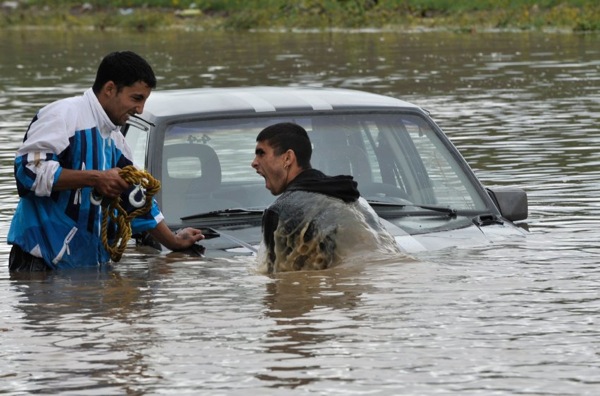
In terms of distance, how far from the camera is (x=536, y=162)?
15.3m

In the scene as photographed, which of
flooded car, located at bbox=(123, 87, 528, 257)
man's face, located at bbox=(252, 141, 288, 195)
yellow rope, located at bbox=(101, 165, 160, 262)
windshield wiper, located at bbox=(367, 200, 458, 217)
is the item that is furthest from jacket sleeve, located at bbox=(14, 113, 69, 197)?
windshield wiper, located at bbox=(367, 200, 458, 217)

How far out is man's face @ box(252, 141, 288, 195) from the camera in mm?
8086

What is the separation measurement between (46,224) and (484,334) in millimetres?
2361

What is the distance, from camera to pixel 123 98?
8227 mm

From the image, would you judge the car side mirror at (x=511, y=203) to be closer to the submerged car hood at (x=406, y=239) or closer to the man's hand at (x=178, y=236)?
the submerged car hood at (x=406, y=239)

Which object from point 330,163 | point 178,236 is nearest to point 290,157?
point 178,236

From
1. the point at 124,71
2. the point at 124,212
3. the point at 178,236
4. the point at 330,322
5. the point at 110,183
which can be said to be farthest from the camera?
the point at 124,212

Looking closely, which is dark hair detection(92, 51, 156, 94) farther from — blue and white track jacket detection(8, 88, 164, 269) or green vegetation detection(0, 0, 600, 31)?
green vegetation detection(0, 0, 600, 31)

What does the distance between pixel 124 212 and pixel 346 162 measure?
4.24 feet

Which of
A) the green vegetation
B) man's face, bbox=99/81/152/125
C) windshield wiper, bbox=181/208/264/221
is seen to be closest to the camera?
man's face, bbox=99/81/152/125

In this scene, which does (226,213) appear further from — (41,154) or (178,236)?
(41,154)

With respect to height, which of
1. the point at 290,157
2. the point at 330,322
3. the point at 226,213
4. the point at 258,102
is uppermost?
the point at 258,102

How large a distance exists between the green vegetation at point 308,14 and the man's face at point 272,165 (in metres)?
36.9

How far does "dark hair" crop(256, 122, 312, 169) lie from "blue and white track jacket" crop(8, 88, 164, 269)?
73 centimetres
